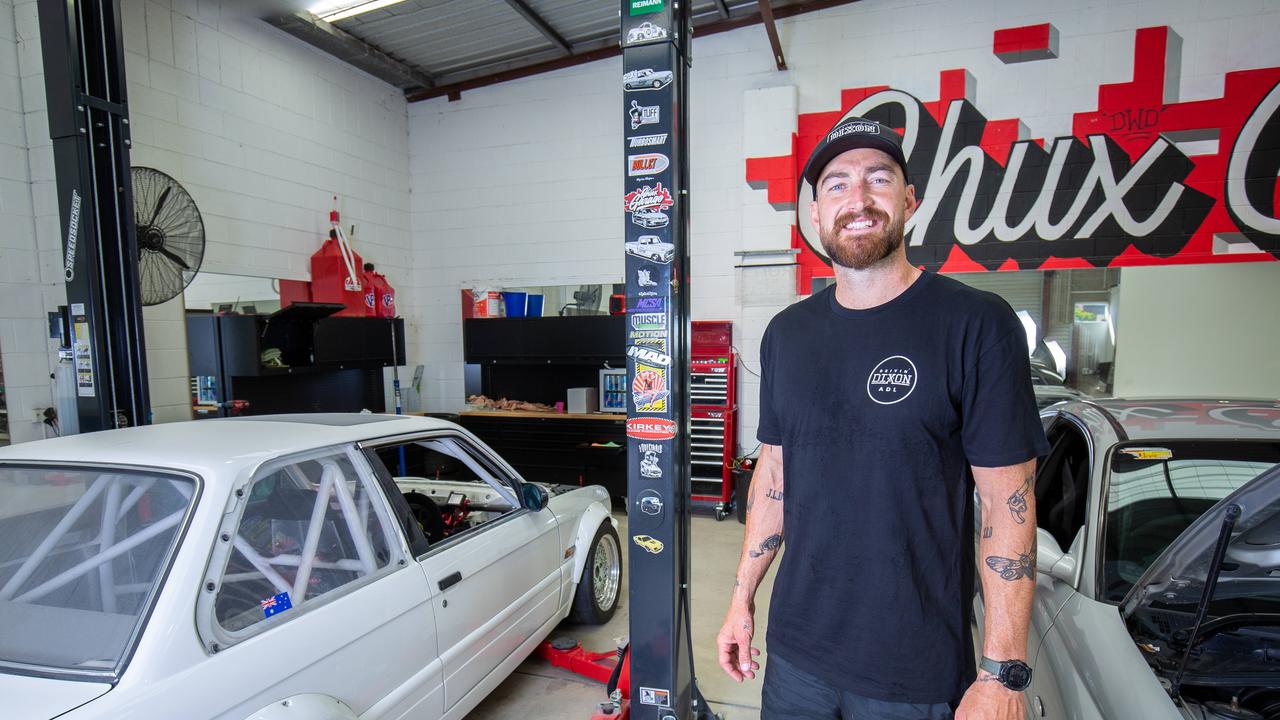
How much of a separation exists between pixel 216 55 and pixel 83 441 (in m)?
3.95

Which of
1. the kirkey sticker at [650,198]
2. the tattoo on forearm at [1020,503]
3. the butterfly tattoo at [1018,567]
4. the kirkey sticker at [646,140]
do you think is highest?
the kirkey sticker at [646,140]

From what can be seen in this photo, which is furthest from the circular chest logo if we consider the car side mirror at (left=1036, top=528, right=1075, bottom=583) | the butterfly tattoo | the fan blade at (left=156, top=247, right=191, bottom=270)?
the fan blade at (left=156, top=247, right=191, bottom=270)

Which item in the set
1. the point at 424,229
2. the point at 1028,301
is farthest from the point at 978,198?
the point at 424,229

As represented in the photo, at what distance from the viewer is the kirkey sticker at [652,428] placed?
2.07 m

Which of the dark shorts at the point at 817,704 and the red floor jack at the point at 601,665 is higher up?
the dark shorts at the point at 817,704

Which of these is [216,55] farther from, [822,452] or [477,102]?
[822,452]

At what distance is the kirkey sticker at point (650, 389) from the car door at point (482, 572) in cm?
80

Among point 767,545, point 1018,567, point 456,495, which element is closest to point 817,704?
point 767,545

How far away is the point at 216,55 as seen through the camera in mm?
4383

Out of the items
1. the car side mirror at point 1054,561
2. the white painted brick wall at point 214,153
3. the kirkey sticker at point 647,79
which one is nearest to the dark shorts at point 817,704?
the car side mirror at point 1054,561

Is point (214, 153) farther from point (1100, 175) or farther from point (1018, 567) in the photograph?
point (1100, 175)

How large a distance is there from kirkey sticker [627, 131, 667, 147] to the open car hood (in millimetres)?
1715

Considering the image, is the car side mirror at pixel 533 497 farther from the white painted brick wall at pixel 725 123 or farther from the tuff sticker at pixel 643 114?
the white painted brick wall at pixel 725 123

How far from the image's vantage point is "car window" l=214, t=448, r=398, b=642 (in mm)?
1433
